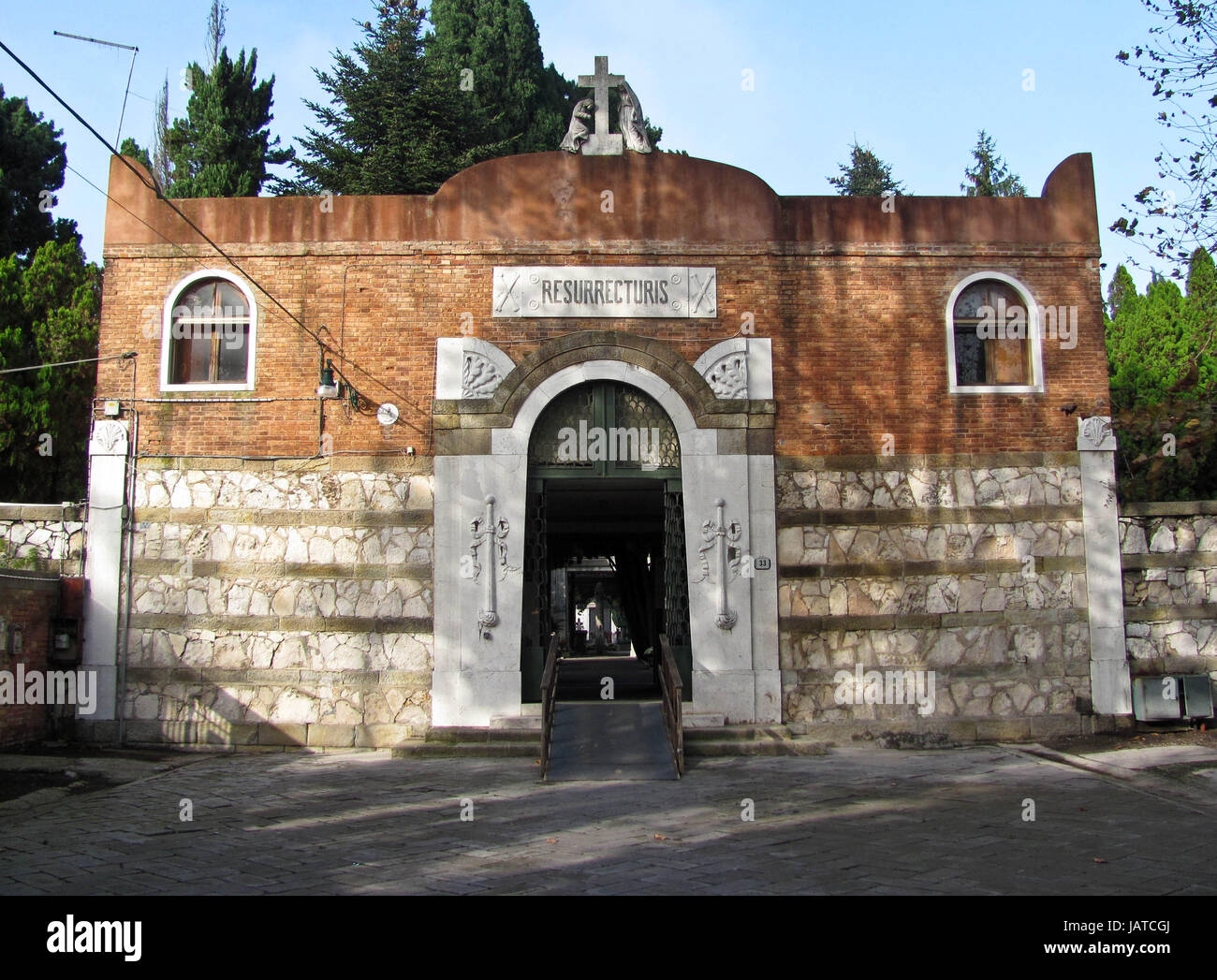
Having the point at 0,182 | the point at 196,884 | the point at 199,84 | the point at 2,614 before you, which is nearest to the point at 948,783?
the point at 196,884

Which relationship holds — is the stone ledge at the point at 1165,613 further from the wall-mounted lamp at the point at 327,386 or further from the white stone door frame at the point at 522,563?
the wall-mounted lamp at the point at 327,386

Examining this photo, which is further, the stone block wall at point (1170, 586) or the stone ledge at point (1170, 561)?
the stone ledge at point (1170, 561)

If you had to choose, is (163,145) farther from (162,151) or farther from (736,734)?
(736,734)

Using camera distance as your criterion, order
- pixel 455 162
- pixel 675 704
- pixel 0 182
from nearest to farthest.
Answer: pixel 675 704, pixel 0 182, pixel 455 162

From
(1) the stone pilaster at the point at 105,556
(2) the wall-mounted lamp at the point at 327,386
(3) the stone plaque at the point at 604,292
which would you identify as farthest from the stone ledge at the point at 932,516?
(1) the stone pilaster at the point at 105,556

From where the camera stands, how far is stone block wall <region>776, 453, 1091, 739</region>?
12.6 metres

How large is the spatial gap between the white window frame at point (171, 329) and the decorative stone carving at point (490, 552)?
11.4 feet

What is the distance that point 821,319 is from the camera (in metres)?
13.3

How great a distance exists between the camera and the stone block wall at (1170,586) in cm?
1293

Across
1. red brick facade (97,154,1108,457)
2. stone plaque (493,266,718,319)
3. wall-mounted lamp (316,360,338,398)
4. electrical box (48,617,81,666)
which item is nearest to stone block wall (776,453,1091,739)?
red brick facade (97,154,1108,457)

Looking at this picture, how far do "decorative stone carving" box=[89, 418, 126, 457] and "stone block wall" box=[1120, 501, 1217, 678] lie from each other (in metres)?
12.7

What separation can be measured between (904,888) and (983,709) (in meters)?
6.80

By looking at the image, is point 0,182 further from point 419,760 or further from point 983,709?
point 983,709

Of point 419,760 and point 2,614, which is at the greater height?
point 2,614
